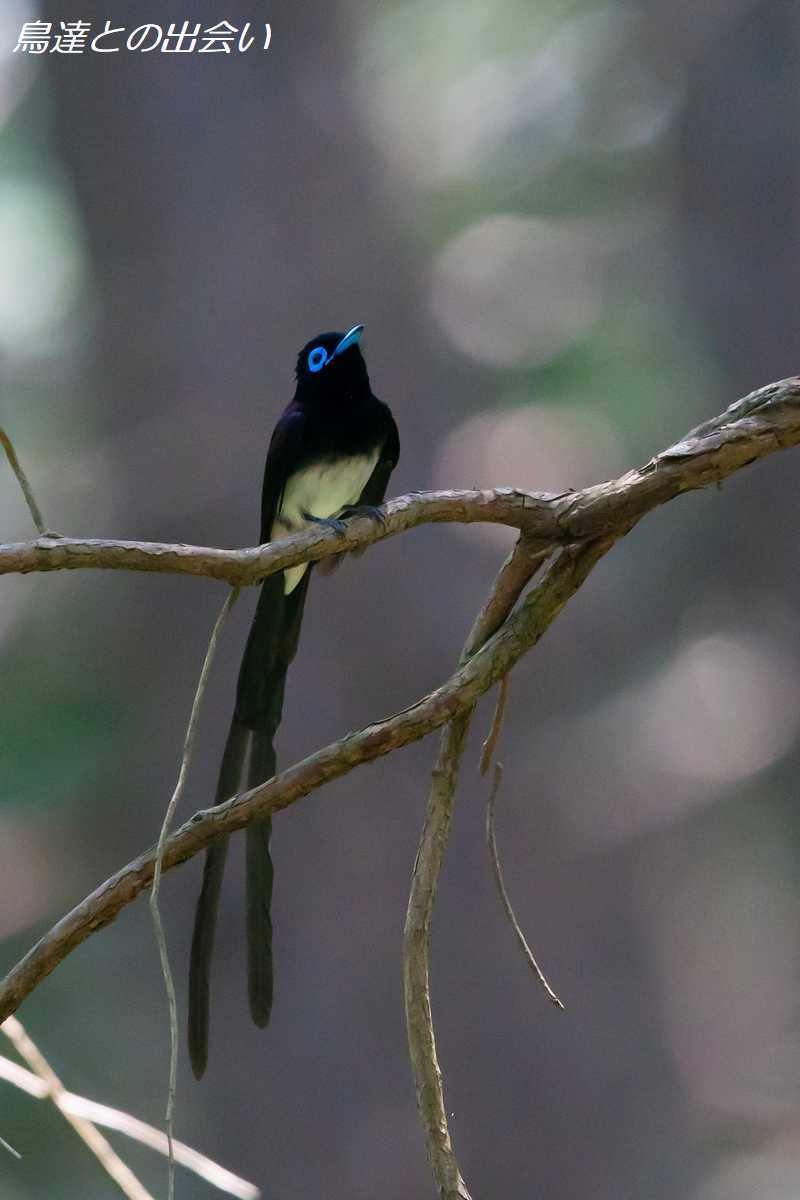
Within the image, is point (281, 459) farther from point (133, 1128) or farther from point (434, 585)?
point (434, 585)

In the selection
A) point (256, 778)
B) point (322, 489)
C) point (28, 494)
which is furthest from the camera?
point (322, 489)

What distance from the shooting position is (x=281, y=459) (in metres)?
2.20

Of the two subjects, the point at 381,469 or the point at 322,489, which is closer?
the point at 322,489

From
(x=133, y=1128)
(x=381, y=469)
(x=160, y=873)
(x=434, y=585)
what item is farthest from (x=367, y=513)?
(x=434, y=585)

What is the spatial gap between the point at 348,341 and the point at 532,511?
89 cm

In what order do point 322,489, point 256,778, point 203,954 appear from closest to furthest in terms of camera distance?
point 203,954 < point 256,778 < point 322,489

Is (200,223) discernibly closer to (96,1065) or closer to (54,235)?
(54,235)

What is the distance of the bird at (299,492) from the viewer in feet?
5.74

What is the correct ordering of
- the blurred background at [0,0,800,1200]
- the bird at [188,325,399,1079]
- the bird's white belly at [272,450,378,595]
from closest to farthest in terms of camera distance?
the bird at [188,325,399,1079] → the bird's white belly at [272,450,378,595] → the blurred background at [0,0,800,1200]

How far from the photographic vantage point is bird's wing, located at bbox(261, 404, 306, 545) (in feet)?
7.20

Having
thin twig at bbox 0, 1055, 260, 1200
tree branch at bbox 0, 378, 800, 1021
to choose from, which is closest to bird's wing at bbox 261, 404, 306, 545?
tree branch at bbox 0, 378, 800, 1021

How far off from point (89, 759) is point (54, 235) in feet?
6.86

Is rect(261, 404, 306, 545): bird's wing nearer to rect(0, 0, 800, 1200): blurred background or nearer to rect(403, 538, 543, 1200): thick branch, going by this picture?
rect(403, 538, 543, 1200): thick branch

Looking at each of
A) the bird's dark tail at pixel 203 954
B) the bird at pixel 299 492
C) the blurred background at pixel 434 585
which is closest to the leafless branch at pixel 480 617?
the bird's dark tail at pixel 203 954
